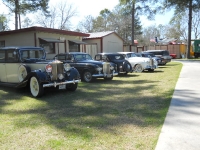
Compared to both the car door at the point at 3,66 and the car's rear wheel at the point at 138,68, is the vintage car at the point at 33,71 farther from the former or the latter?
the car's rear wheel at the point at 138,68

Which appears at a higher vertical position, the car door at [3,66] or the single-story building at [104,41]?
the single-story building at [104,41]

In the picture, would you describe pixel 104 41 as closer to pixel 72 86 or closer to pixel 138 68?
pixel 138 68

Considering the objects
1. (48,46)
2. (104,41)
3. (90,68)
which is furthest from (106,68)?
(104,41)

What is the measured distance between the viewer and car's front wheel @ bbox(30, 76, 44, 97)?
22.1 feet

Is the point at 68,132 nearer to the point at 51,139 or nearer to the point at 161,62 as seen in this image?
the point at 51,139

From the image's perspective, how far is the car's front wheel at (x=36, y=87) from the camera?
6750 millimetres

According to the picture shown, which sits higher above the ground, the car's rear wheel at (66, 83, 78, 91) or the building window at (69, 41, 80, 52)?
the building window at (69, 41, 80, 52)

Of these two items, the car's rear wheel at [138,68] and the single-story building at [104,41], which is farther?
the single-story building at [104,41]

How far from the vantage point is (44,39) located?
14.5 metres

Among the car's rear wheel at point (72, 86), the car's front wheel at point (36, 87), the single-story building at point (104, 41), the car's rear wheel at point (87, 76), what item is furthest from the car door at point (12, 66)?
the single-story building at point (104, 41)

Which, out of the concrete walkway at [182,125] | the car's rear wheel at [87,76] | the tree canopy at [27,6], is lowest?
the concrete walkway at [182,125]

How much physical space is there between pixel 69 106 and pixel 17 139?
2.22 meters

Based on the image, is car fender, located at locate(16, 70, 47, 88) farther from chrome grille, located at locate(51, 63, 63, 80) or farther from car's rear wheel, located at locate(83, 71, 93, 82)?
car's rear wheel, located at locate(83, 71, 93, 82)

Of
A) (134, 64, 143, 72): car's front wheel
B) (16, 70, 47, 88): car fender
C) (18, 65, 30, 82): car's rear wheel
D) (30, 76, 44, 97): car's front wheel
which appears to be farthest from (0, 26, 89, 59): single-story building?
(30, 76, 44, 97): car's front wheel
